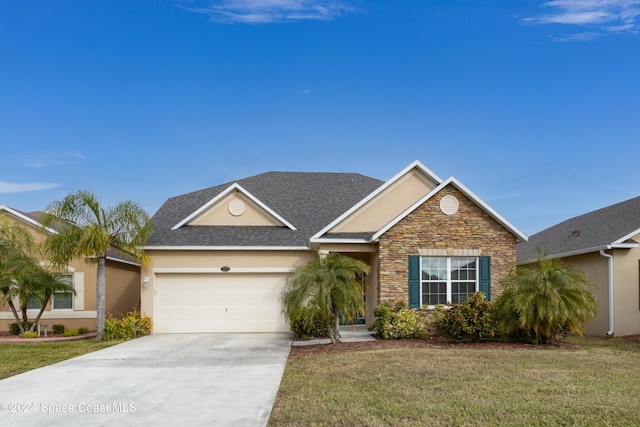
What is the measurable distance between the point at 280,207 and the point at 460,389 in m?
14.4

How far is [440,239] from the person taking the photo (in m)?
16.7

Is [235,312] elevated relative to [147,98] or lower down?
lower down

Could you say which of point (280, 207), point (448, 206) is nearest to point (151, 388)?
point (448, 206)

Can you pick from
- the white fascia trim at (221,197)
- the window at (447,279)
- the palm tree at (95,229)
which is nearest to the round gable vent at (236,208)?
the white fascia trim at (221,197)

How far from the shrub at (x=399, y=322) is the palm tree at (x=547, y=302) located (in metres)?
2.33

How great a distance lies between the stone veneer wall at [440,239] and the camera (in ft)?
53.9

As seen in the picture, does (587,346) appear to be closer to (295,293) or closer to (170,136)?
(295,293)

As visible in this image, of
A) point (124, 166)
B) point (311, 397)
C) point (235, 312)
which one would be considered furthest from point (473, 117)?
point (311, 397)

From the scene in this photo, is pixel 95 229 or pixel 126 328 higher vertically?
pixel 95 229

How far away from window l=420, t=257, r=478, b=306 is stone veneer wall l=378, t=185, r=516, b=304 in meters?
0.40

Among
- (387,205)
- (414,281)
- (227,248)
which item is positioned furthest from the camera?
(387,205)

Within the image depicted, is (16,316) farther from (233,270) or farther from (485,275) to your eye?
(485,275)

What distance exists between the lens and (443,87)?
63.4 ft

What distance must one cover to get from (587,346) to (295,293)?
8030mm
